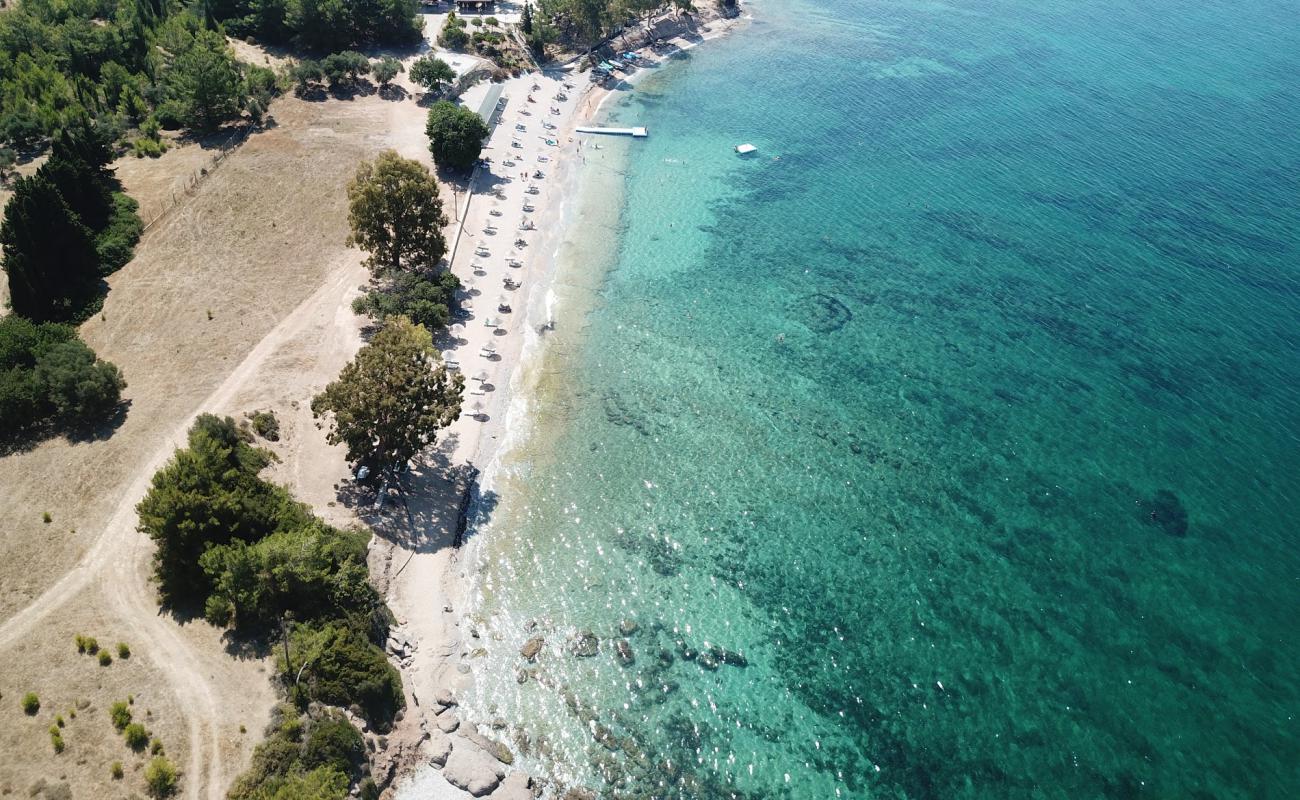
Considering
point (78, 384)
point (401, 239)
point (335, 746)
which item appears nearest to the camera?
point (335, 746)

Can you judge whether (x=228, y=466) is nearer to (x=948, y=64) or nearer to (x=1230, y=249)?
(x=1230, y=249)

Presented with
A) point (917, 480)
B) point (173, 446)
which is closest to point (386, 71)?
point (173, 446)

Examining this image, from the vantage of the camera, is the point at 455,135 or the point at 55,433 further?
the point at 455,135

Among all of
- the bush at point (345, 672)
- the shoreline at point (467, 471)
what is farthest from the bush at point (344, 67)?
the bush at point (345, 672)

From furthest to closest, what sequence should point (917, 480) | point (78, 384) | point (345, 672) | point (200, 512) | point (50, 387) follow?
1. point (917, 480)
2. point (50, 387)
3. point (78, 384)
4. point (200, 512)
5. point (345, 672)

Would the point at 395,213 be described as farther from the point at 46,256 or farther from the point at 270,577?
the point at 270,577

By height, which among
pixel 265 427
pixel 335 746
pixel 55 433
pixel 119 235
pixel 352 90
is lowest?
pixel 335 746

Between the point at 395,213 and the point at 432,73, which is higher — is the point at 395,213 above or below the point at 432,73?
below
